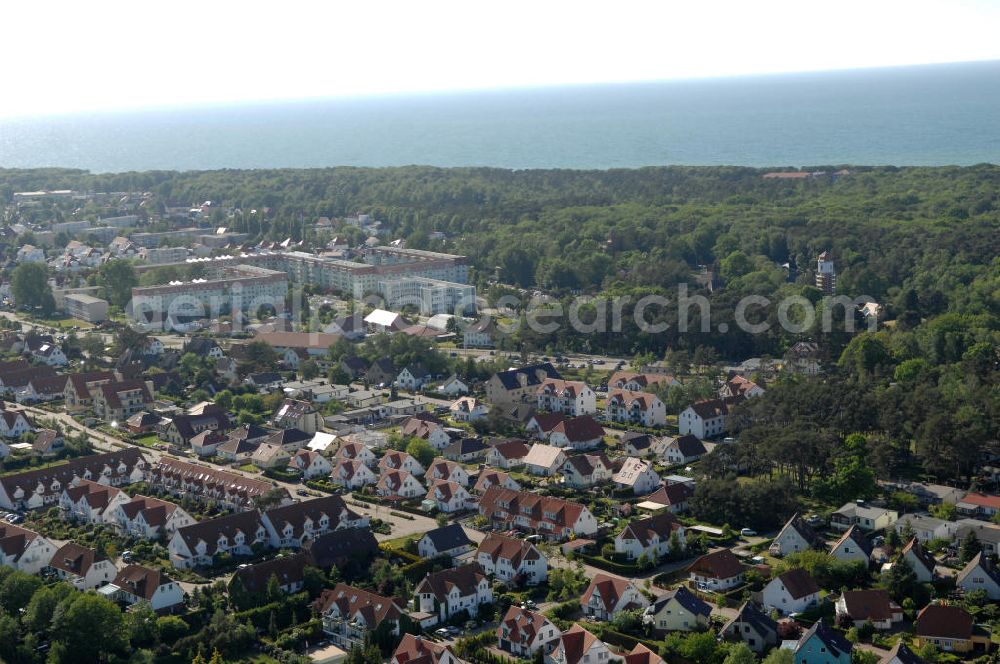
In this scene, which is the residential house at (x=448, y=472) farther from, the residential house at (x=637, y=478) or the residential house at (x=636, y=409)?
the residential house at (x=636, y=409)

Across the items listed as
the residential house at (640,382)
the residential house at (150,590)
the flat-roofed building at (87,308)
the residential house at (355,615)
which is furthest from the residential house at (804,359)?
the flat-roofed building at (87,308)

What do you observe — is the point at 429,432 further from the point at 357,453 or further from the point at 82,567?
the point at 82,567

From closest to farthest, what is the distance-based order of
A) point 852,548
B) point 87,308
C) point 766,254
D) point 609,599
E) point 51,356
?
point 609,599 < point 852,548 < point 51,356 < point 87,308 < point 766,254

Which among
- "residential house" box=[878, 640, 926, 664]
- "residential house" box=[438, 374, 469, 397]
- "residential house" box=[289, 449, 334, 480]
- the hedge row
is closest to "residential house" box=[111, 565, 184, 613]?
the hedge row

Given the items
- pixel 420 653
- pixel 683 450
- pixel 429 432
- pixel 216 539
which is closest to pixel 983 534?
pixel 683 450

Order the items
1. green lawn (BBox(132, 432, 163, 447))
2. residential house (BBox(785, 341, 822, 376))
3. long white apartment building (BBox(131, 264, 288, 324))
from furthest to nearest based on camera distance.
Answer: long white apartment building (BBox(131, 264, 288, 324)), residential house (BBox(785, 341, 822, 376)), green lawn (BBox(132, 432, 163, 447))

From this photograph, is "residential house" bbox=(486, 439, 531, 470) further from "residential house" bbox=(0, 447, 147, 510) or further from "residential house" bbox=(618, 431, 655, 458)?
"residential house" bbox=(0, 447, 147, 510)

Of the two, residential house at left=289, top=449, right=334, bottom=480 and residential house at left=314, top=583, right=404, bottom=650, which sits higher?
residential house at left=314, top=583, right=404, bottom=650
